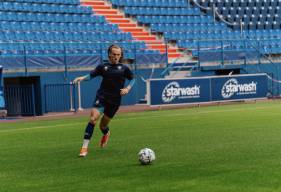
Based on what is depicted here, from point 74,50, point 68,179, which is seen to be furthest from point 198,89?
point 68,179

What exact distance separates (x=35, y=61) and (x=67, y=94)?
7.24ft

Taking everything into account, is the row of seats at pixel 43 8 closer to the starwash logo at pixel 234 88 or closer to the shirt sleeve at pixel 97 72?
the starwash logo at pixel 234 88

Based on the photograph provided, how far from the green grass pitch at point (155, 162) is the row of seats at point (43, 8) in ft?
45.5

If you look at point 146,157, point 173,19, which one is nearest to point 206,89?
point 173,19

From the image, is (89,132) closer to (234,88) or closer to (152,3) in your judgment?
(234,88)

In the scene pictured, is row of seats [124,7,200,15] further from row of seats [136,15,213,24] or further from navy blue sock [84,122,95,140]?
navy blue sock [84,122,95,140]

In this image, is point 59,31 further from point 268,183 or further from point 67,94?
point 268,183

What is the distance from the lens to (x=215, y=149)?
11.7 metres

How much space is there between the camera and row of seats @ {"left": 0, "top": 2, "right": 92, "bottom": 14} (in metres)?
30.5

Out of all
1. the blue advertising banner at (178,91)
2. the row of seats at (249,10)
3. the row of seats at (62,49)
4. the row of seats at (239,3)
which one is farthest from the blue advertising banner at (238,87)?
the row of seats at (239,3)

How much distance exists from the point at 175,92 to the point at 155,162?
18542mm

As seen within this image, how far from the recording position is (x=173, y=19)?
123 feet

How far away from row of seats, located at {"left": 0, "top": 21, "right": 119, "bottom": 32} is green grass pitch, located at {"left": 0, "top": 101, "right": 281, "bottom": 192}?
39.0 ft

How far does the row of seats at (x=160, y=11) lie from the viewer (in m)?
36.6
